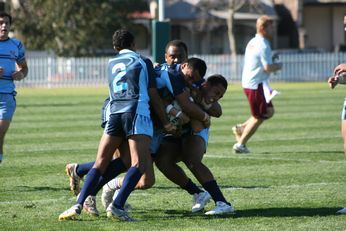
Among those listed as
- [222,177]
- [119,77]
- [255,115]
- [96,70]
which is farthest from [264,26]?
[96,70]

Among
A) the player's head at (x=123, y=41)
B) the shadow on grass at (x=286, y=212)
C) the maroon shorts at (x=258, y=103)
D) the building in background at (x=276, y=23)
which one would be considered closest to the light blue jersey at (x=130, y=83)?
the player's head at (x=123, y=41)

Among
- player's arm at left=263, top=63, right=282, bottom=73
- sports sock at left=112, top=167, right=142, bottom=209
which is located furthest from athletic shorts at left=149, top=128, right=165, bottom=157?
player's arm at left=263, top=63, right=282, bottom=73

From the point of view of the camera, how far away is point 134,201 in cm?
1062

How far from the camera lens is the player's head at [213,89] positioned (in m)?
9.67

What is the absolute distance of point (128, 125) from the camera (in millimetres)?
9148

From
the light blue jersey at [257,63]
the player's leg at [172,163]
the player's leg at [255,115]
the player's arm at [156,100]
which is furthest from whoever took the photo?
the light blue jersey at [257,63]

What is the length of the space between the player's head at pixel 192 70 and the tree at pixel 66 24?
36246mm

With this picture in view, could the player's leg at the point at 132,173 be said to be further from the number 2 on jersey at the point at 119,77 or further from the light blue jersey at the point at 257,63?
the light blue jersey at the point at 257,63

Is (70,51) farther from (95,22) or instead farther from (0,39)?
(0,39)

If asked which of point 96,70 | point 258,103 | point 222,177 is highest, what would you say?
point 258,103

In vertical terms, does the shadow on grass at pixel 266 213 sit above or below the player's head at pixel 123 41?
below

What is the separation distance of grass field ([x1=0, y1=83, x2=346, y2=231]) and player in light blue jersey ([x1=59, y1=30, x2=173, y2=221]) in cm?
32

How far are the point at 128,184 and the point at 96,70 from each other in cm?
3192

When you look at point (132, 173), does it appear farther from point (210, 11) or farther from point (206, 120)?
point (210, 11)
